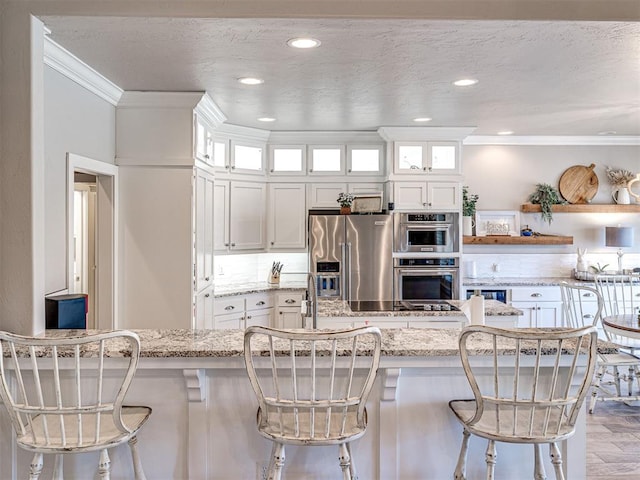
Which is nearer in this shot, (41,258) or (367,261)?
(41,258)

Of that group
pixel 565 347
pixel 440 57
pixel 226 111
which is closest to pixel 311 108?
pixel 226 111

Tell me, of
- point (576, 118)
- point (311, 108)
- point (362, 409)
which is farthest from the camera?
point (576, 118)

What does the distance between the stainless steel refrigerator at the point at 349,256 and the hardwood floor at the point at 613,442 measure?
2.17m

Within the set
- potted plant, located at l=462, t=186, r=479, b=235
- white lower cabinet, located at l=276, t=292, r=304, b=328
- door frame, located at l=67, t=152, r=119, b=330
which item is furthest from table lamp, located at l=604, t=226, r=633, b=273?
door frame, located at l=67, t=152, r=119, b=330

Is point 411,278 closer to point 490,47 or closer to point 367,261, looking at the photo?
point 367,261

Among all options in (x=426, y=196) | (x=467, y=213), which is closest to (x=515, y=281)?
(x=467, y=213)

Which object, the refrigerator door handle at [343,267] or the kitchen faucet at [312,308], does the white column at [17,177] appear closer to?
the kitchen faucet at [312,308]

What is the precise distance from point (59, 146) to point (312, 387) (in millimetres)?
2281

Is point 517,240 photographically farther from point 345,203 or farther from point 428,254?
point 345,203

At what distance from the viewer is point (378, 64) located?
3.29m

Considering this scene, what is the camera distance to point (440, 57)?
3.16 meters

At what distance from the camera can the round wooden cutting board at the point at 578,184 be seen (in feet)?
20.4

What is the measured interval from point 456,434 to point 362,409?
598 mm

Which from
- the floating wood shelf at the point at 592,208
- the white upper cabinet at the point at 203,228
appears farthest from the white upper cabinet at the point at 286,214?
the floating wood shelf at the point at 592,208
